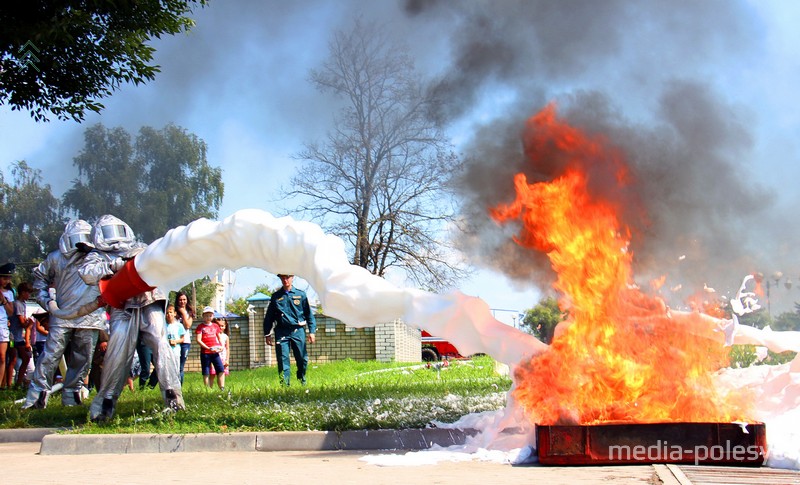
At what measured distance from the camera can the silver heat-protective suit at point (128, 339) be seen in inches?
310

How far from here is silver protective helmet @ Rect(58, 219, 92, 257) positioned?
901 centimetres

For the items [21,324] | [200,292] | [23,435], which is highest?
[200,292]

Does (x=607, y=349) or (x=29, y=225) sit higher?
(x=29, y=225)

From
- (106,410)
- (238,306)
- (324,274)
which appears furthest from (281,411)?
(238,306)

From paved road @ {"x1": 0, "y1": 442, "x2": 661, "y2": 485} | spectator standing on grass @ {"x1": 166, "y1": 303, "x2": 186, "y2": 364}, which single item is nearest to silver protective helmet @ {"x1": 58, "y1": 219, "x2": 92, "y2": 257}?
paved road @ {"x1": 0, "y1": 442, "x2": 661, "y2": 485}

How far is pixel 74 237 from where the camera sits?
29.6 ft

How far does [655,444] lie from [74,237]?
6.74 m

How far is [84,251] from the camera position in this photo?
29.6ft

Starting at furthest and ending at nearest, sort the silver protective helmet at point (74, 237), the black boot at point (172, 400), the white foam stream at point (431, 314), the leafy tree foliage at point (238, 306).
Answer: the leafy tree foliage at point (238, 306) → the silver protective helmet at point (74, 237) → the black boot at point (172, 400) → the white foam stream at point (431, 314)

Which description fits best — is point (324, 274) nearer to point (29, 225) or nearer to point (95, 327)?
point (95, 327)

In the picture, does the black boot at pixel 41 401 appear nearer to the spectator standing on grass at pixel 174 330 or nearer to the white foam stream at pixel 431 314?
the spectator standing on grass at pixel 174 330

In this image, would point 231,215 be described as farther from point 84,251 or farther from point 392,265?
point 392,265

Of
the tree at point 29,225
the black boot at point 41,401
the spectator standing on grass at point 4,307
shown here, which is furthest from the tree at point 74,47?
the tree at point 29,225

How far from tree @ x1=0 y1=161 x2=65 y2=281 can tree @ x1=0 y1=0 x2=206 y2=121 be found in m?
12.2
